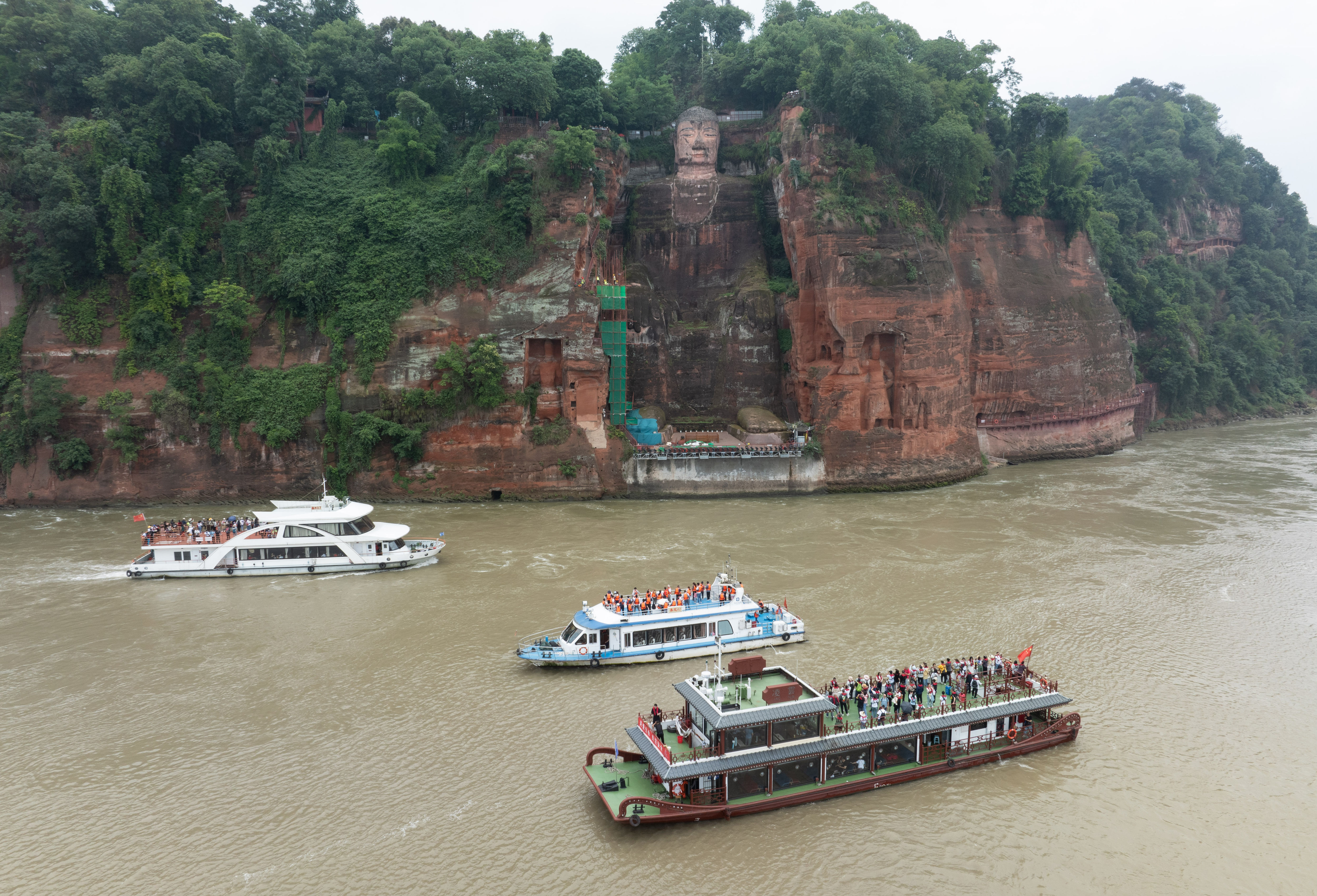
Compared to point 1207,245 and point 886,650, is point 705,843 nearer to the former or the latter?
point 886,650

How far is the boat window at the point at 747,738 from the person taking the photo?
13766mm

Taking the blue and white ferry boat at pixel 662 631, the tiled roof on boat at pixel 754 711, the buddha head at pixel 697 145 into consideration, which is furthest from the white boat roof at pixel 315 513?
the buddha head at pixel 697 145

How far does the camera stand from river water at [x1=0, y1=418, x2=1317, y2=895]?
12.5m

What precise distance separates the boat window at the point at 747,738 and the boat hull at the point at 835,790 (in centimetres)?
88

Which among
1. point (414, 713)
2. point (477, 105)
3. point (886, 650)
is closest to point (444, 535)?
point (414, 713)

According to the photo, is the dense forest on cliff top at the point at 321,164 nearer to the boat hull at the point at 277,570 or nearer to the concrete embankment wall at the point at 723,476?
the concrete embankment wall at the point at 723,476

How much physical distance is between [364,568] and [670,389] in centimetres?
2324

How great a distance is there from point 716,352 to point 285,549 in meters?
26.4

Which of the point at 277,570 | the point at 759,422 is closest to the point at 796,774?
the point at 277,570

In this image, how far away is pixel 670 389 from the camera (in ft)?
151

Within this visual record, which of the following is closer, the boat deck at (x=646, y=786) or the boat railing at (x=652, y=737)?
the boat deck at (x=646, y=786)

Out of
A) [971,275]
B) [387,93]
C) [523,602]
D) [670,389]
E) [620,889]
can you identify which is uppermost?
[387,93]

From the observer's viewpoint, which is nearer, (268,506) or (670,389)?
(268,506)

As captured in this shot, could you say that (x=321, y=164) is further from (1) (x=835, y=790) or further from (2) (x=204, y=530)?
(1) (x=835, y=790)
